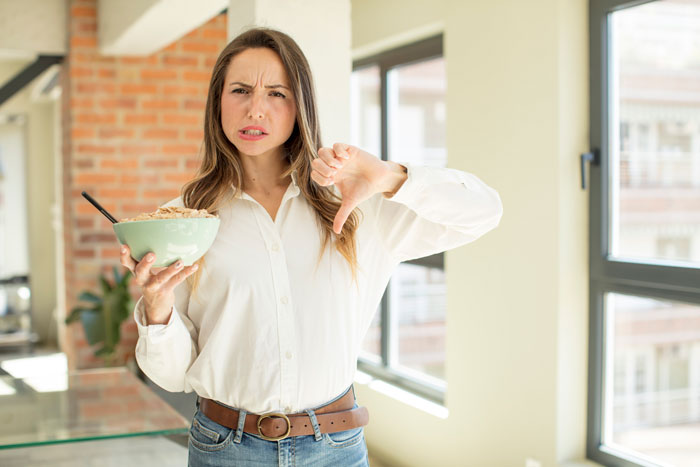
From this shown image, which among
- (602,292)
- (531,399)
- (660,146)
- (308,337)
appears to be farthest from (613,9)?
(308,337)

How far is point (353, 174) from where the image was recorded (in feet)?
4.04

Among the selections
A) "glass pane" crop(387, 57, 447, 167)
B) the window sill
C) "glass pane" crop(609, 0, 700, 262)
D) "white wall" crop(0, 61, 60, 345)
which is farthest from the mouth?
"white wall" crop(0, 61, 60, 345)

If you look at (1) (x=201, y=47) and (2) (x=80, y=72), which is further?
(1) (x=201, y=47)

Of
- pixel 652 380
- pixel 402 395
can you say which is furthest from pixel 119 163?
pixel 652 380

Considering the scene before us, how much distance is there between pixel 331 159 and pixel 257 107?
25cm

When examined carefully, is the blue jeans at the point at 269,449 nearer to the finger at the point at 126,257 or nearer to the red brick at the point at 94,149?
the finger at the point at 126,257

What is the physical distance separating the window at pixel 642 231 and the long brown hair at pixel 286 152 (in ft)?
4.83

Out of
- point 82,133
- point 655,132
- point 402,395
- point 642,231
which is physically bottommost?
point 402,395

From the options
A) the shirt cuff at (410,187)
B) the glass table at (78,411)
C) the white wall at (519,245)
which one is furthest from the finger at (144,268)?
the white wall at (519,245)

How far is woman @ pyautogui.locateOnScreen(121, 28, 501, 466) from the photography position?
1.31 metres

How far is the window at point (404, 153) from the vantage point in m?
4.15

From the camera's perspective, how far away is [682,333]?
2564 millimetres

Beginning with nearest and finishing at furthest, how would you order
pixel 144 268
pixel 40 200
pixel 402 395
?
pixel 144 268 → pixel 402 395 → pixel 40 200

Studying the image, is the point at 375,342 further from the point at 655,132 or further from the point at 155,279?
the point at 155,279
